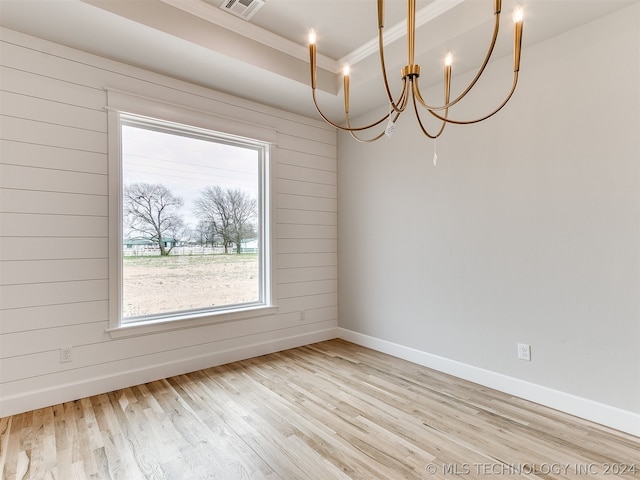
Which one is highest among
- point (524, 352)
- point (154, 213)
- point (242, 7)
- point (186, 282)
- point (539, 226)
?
point (242, 7)

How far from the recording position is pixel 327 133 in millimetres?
4211

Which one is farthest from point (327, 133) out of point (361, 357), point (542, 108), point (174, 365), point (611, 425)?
point (611, 425)

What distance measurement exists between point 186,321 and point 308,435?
1.61m

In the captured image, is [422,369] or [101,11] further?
[422,369]

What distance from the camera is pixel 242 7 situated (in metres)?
2.56

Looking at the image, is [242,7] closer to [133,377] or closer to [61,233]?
[61,233]

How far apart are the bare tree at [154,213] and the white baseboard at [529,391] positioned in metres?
2.41

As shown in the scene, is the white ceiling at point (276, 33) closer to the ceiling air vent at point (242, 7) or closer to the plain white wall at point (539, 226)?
the ceiling air vent at point (242, 7)

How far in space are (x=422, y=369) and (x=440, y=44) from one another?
8.99 feet

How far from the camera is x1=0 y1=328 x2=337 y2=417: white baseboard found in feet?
7.89

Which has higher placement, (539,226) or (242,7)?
(242,7)

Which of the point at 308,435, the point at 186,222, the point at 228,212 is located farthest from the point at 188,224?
the point at 308,435

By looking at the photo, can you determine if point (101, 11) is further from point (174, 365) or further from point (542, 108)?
point (542, 108)

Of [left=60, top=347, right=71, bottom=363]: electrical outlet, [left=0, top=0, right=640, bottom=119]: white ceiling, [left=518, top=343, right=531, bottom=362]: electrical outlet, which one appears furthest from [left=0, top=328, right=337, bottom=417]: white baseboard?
[left=0, top=0, right=640, bottom=119]: white ceiling
